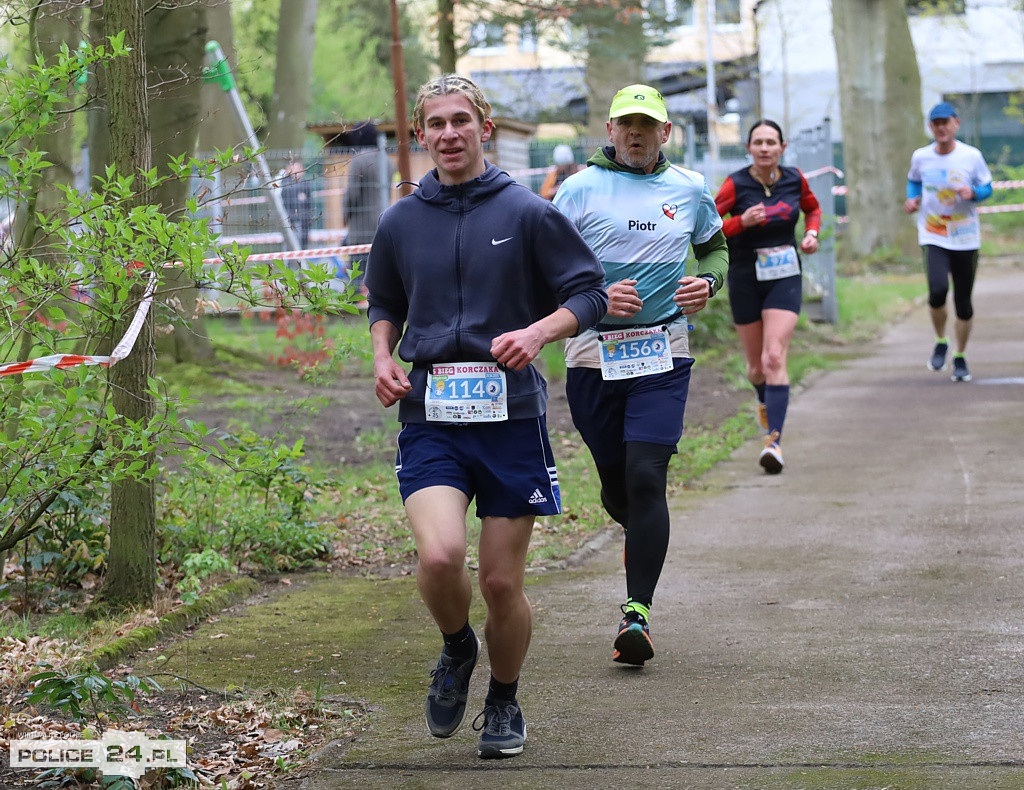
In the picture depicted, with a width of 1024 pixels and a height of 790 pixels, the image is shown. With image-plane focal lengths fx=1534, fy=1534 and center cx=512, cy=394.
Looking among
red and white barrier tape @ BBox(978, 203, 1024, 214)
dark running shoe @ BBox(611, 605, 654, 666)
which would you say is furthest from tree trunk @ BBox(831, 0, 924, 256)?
dark running shoe @ BBox(611, 605, 654, 666)

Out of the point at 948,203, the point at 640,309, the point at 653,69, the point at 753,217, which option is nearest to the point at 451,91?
the point at 640,309

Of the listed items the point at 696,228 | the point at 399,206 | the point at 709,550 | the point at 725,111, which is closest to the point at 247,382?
the point at 709,550

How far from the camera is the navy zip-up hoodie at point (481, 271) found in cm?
454

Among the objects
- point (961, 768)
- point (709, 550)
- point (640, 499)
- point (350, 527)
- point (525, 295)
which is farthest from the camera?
point (350, 527)

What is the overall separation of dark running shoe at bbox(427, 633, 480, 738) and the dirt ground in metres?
5.04

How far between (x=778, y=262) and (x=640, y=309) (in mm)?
3982

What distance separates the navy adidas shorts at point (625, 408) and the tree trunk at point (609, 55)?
2176 cm

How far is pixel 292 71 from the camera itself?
24969 mm

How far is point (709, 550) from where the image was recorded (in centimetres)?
771

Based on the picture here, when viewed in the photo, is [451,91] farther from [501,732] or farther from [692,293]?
[501,732]

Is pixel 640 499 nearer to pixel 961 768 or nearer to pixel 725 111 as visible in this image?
pixel 961 768

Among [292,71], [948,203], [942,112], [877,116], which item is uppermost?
[292,71]

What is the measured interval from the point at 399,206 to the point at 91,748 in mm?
1812

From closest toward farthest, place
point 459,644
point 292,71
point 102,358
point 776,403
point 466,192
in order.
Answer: point 466,192
point 459,644
point 102,358
point 776,403
point 292,71
